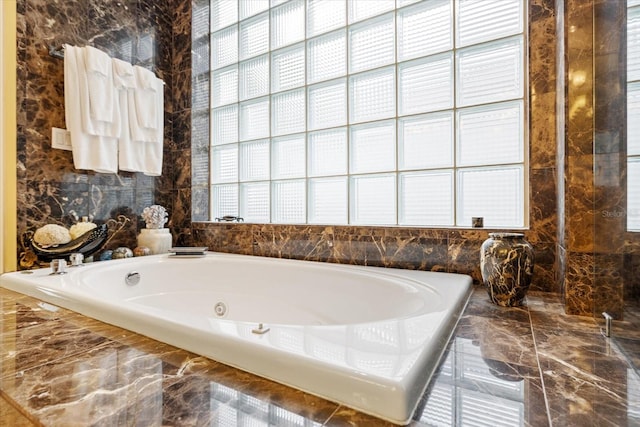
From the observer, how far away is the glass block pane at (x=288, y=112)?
2.04m

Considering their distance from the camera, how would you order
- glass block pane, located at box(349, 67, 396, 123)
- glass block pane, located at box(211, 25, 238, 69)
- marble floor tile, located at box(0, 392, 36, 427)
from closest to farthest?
marble floor tile, located at box(0, 392, 36, 427), glass block pane, located at box(349, 67, 396, 123), glass block pane, located at box(211, 25, 238, 69)

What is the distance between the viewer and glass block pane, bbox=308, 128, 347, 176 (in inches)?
75.0

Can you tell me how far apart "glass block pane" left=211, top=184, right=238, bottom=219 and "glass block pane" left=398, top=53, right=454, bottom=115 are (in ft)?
4.20

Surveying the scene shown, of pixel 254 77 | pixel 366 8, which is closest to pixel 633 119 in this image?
pixel 366 8

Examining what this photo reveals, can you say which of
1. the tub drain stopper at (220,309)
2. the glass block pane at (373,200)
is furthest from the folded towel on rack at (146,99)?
the glass block pane at (373,200)

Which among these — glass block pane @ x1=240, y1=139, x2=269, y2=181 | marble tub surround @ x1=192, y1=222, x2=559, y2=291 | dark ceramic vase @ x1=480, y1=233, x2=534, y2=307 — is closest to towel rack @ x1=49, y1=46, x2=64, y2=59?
glass block pane @ x1=240, y1=139, x2=269, y2=181

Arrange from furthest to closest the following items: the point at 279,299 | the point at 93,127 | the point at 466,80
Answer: the point at 93,127 → the point at 279,299 → the point at 466,80

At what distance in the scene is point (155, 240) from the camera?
2143 mm

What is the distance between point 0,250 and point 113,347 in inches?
61.9

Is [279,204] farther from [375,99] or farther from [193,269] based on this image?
[375,99]

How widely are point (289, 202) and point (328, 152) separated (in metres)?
0.41

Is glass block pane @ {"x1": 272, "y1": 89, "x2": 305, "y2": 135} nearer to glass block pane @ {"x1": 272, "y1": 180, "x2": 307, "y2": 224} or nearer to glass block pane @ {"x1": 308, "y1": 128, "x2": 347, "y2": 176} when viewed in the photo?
glass block pane @ {"x1": 308, "y1": 128, "x2": 347, "y2": 176}

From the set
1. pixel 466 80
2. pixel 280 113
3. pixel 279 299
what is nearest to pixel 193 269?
pixel 279 299

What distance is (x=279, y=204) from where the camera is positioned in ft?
7.04
